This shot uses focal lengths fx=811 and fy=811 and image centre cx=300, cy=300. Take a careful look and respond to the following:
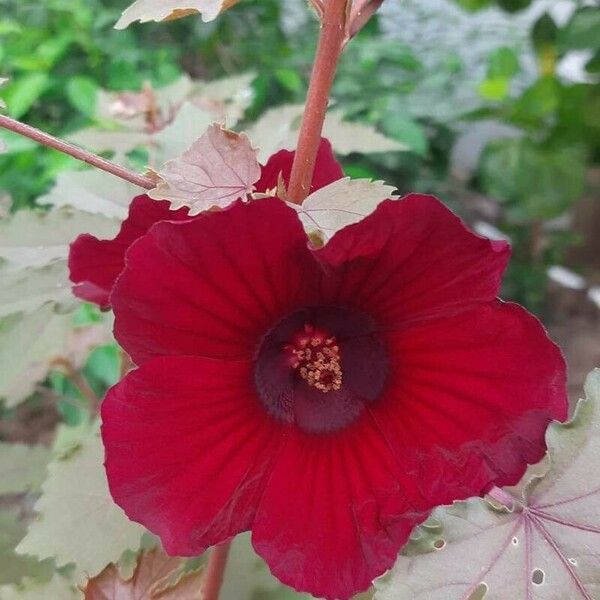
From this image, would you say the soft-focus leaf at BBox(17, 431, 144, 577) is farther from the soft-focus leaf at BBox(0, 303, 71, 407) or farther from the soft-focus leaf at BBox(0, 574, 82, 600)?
the soft-focus leaf at BBox(0, 303, 71, 407)

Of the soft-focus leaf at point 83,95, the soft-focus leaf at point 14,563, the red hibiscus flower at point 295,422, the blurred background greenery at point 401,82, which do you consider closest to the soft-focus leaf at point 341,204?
the red hibiscus flower at point 295,422

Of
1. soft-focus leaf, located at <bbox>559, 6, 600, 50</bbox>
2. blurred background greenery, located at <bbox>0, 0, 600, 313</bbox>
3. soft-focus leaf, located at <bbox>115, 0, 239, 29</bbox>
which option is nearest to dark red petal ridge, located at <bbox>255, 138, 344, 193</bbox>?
soft-focus leaf, located at <bbox>115, 0, 239, 29</bbox>

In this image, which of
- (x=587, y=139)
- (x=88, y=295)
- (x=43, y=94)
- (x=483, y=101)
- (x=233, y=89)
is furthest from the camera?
(x=483, y=101)

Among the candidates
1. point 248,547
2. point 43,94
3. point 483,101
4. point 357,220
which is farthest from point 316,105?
point 483,101

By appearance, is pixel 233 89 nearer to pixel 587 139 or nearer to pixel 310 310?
pixel 310 310

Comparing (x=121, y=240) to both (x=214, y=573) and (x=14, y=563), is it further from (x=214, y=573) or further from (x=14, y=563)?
(x=14, y=563)

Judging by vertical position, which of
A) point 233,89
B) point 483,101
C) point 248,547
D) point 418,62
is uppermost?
point 233,89

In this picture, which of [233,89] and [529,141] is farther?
[529,141]
